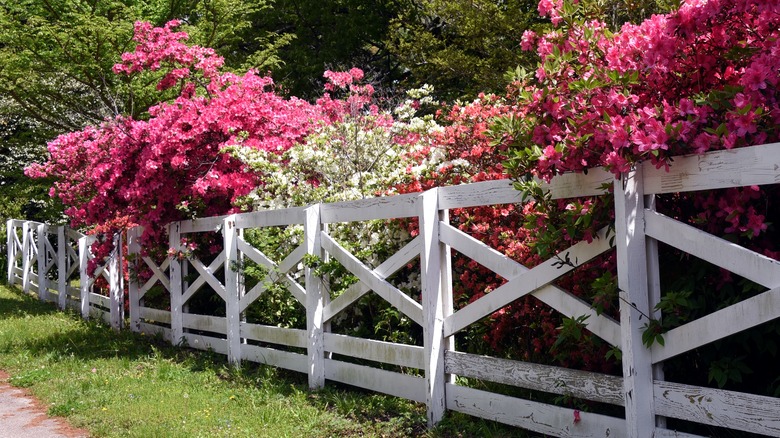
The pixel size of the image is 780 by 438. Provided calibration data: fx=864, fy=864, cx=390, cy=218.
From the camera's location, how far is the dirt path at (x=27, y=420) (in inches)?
259

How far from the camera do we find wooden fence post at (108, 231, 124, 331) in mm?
12555

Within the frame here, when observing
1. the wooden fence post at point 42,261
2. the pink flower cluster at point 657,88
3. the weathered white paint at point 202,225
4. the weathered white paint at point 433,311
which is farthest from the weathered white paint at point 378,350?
the wooden fence post at point 42,261

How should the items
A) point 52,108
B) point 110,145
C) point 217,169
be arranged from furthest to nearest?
point 52,108, point 110,145, point 217,169

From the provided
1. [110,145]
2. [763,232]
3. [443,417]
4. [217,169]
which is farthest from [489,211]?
[110,145]

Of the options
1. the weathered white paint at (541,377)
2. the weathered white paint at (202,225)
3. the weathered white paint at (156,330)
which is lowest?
the weathered white paint at (156,330)

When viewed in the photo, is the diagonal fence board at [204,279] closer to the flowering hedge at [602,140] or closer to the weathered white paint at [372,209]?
the flowering hedge at [602,140]

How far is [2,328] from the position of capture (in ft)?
41.6

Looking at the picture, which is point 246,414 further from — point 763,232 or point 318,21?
point 318,21

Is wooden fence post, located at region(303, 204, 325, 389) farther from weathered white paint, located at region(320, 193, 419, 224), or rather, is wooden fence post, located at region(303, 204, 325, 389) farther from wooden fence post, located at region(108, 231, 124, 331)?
wooden fence post, located at region(108, 231, 124, 331)

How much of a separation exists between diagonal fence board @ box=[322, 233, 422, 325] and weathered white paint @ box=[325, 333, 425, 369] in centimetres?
24

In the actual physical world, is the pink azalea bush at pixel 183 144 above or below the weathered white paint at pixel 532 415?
above

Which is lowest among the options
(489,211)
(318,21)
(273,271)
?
(273,271)

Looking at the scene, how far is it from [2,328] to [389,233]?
757 cm

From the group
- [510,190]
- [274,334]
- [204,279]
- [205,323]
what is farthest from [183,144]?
[510,190]
